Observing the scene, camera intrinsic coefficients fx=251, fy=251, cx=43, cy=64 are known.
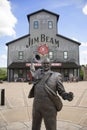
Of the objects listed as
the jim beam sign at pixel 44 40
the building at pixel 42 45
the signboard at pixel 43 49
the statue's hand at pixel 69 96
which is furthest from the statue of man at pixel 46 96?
the jim beam sign at pixel 44 40

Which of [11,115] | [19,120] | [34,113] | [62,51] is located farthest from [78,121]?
[62,51]

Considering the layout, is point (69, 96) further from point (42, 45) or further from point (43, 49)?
point (42, 45)

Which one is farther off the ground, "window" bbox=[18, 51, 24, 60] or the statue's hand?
"window" bbox=[18, 51, 24, 60]

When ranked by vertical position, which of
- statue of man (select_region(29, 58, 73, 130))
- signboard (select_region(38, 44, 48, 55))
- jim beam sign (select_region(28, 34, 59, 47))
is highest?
jim beam sign (select_region(28, 34, 59, 47))

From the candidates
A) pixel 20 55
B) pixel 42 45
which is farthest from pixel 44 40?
pixel 20 55

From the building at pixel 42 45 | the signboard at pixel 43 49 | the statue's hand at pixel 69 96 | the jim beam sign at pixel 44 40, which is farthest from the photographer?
the jim beam sign at pixel 44 40

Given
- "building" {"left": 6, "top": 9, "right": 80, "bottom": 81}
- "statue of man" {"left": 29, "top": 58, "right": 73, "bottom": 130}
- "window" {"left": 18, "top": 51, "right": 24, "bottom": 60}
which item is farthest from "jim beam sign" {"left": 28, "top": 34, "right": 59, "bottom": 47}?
"statue of man" {"left": 29, "top": 58, "right": 73, "bottom": 130}

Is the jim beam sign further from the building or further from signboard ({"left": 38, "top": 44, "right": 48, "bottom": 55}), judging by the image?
signboard ({"left": 38, "top": 44, "right": 48, "bottom": 55})

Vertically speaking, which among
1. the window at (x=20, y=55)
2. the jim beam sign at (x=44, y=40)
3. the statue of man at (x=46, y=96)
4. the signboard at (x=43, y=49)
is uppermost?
the jim beam sign at (x=44, y=40)

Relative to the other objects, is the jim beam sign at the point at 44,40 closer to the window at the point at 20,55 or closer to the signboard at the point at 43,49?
the signboard at the point at 43,49

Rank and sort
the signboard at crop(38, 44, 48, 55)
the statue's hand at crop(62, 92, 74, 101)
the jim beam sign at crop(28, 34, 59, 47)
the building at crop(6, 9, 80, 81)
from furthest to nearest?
the jim beam sign at crop(28, 34, 59, 47)
the building at crop(6, 9, 80, 81)
the signboard at crop(38, 44, 48, 55)
the statue's hand at crop(62, 92, 74, 101)

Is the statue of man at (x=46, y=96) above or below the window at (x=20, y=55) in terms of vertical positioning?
below

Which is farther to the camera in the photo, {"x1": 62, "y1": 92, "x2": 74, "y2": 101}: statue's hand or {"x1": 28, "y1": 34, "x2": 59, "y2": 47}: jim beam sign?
{"x1": 28, "y1": 34, "x2": 59, "y2": 47}: jim beam sign

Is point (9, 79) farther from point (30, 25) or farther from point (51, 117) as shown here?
point (51, 117)
